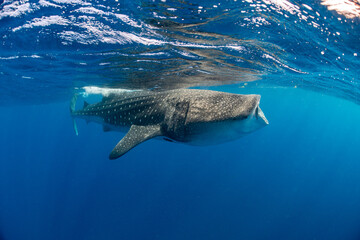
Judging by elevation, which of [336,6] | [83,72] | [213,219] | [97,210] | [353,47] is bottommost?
[97,210]

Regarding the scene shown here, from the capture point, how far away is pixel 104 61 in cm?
1072

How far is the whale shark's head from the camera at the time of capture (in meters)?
2.96

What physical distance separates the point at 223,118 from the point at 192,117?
0.58m

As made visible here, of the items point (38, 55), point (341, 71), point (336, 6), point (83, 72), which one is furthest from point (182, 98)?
point (341, 71)

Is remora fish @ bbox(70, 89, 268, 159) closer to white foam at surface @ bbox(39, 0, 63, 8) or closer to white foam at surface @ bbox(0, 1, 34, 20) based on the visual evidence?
white foam at surface @ bbox(39, 0, 63, 8)

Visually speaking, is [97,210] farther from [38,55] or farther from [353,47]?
[353,47]

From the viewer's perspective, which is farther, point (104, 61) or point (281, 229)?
point (281, 229)

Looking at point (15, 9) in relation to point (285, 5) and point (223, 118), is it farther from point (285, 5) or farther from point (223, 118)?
point (285, 5)

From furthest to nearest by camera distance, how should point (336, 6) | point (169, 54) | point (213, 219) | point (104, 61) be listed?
point (213, 219)
point (104, 61)
point (169, 54)
point (336, 6)

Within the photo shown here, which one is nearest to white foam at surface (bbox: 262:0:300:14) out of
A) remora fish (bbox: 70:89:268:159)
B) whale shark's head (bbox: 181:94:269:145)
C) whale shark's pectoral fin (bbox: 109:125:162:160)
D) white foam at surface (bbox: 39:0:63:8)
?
remora fish (bbox: 70:89:268:159)

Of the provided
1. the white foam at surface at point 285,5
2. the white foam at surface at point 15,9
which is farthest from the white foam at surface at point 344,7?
the white foam at surface at point 15,9

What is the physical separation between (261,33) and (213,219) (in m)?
25.8

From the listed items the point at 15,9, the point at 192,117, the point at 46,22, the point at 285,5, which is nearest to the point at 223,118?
the point at 192,117

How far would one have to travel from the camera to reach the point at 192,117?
11.5 feet
